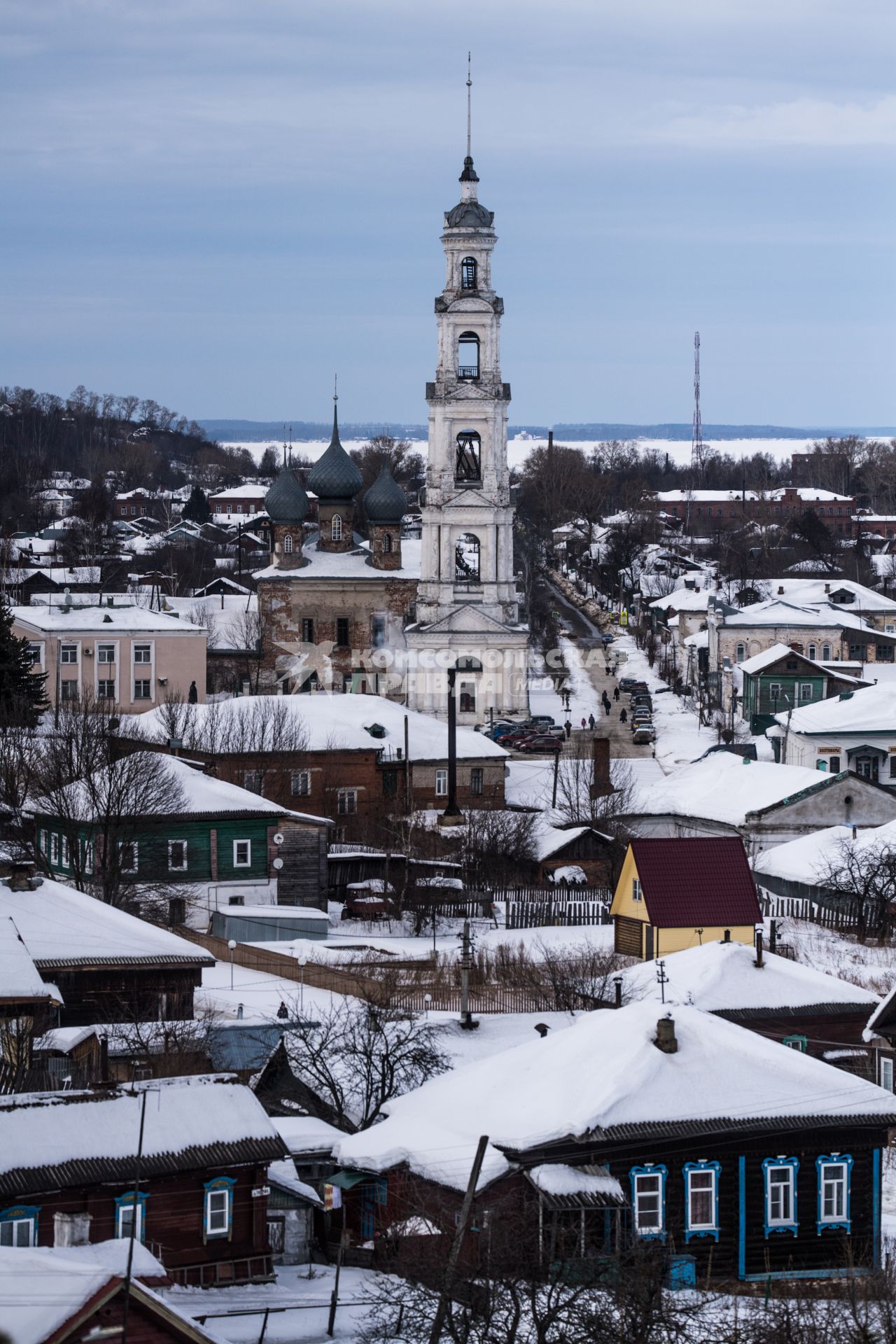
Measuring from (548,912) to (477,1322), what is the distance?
22.0 meters

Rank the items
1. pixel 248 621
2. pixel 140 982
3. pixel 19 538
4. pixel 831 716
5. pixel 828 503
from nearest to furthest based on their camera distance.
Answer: pixel 140 982
pixel 831 716
pixel 248 621
pixel 19 538
pixel 828 503

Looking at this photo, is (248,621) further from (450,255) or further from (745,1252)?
(745,1252)

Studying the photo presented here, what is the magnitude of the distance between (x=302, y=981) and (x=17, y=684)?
18548mm

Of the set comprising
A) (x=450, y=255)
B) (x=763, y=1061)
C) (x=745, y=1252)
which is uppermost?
(x=450, y=255)

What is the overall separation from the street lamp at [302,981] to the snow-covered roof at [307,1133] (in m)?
4.18

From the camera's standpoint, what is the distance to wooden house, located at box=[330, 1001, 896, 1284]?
18328 mm

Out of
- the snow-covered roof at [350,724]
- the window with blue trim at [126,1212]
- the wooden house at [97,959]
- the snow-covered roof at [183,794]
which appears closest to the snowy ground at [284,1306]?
the window with blue trim at [126,1212]

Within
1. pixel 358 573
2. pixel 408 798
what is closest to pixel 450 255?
pixel 358 573

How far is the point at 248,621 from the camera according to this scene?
6544 cm

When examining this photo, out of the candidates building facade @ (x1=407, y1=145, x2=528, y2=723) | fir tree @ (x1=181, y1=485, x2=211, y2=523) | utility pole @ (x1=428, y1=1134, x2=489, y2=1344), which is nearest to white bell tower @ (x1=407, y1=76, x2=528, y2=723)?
building facade @ (x1=407, y1=145, x2=528, y2=723)

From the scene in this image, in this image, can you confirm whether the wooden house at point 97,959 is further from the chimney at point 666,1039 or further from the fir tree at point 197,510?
the fir tree at point 197,510

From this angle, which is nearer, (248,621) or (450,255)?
(450,255)

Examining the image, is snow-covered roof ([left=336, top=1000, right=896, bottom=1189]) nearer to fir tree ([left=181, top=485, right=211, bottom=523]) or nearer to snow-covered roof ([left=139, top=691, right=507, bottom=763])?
snow-covered roof ([left=139, top=691, right=507, bottom=763])

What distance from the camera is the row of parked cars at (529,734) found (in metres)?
53.6
